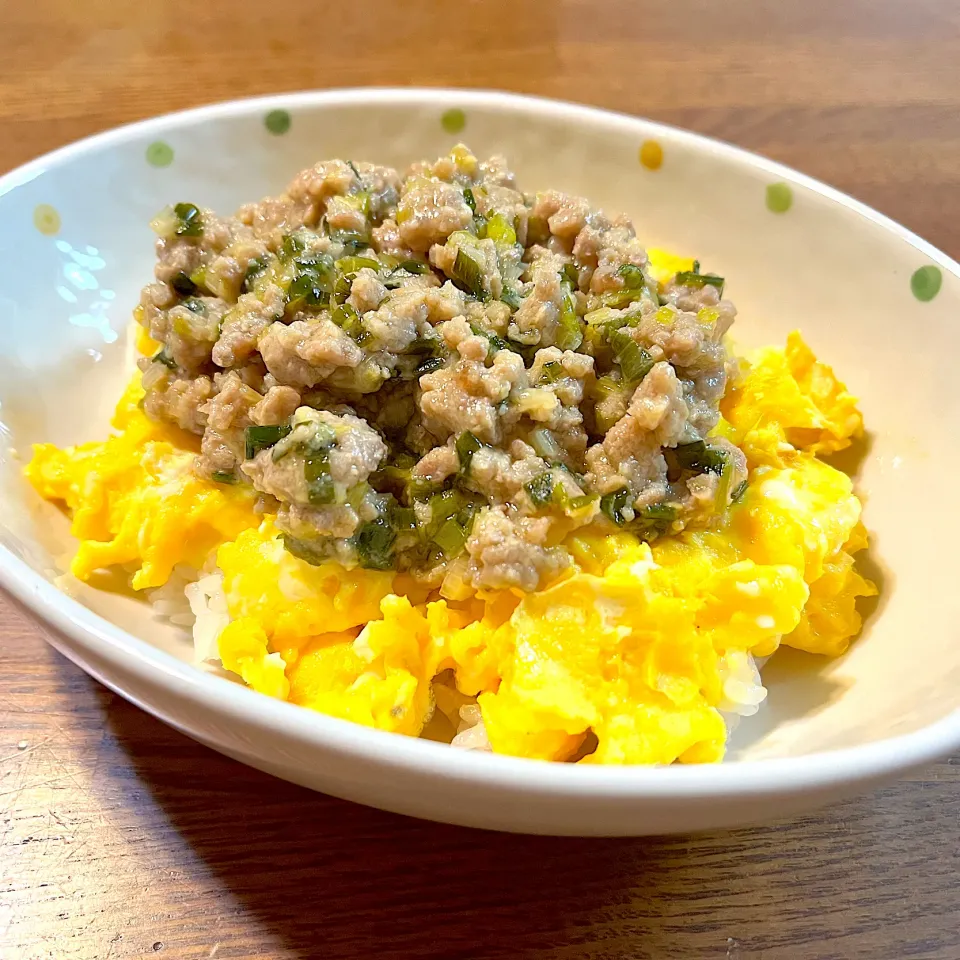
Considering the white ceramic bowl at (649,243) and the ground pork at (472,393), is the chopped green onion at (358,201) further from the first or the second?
the white ceramic bowl at (649,243)

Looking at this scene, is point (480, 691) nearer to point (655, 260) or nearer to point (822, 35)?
point (655, 260)

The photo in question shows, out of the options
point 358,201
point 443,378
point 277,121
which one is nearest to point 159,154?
point 277,121

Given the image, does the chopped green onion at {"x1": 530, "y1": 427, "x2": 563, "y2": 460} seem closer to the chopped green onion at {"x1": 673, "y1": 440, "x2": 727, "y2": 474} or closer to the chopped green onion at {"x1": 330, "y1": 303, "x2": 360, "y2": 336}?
the chopped green onion at {"x1": 673, "y1": 440, "x2": 727, "y2": 474}

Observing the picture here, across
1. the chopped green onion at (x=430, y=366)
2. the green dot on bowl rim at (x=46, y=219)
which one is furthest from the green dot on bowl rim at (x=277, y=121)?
the chopped green onion at (x=430, y=366)

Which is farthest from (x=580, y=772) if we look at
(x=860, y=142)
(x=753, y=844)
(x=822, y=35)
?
(x=822, y=35)

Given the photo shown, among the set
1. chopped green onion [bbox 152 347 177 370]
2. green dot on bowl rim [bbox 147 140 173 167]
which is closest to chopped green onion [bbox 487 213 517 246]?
chopped green onion [bbox 152 347 177 370]

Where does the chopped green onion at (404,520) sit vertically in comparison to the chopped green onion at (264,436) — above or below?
below
